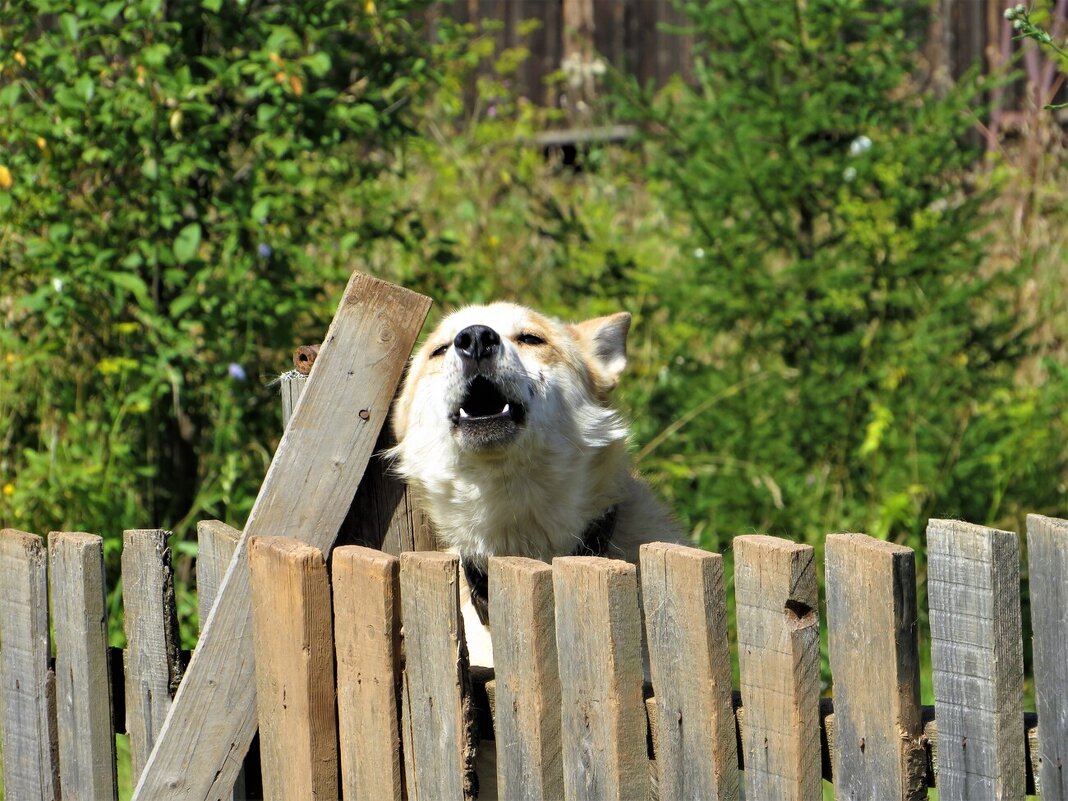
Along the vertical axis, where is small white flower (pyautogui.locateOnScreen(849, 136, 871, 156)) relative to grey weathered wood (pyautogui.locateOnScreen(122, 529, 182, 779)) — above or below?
above

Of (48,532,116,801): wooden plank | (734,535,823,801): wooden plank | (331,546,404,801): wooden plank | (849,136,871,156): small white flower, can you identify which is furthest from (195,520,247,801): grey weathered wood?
(849,136,871,156): small white flower

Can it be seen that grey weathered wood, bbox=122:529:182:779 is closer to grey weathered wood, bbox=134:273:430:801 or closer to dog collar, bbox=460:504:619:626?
grey weathered wood, bbox=134:273:430:801

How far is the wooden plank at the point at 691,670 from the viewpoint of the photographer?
195cm

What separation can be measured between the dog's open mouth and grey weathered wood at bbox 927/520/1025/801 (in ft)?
5.37

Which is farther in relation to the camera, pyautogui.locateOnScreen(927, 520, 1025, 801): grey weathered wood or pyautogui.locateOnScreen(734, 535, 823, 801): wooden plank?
pyautogui.locateOnScreen(734, 535, 823, 801): wooden plank

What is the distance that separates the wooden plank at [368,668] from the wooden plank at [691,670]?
0.53 metres

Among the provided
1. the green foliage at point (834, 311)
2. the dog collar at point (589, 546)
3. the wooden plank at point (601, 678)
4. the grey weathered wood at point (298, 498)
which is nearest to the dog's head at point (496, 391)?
the dog collar at point (589, 546)

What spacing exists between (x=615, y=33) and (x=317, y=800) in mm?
10937

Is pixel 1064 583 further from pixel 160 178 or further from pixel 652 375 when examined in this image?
pixel 652 375

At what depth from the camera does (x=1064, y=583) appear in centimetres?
169

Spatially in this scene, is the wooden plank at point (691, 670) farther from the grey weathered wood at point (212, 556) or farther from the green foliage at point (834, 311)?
the green foliage at point (834, 311)

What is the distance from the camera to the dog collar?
10.5 ft

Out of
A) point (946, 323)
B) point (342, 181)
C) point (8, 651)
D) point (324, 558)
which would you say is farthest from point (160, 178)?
point (946, 323)

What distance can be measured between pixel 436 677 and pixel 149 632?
0.80 metres
